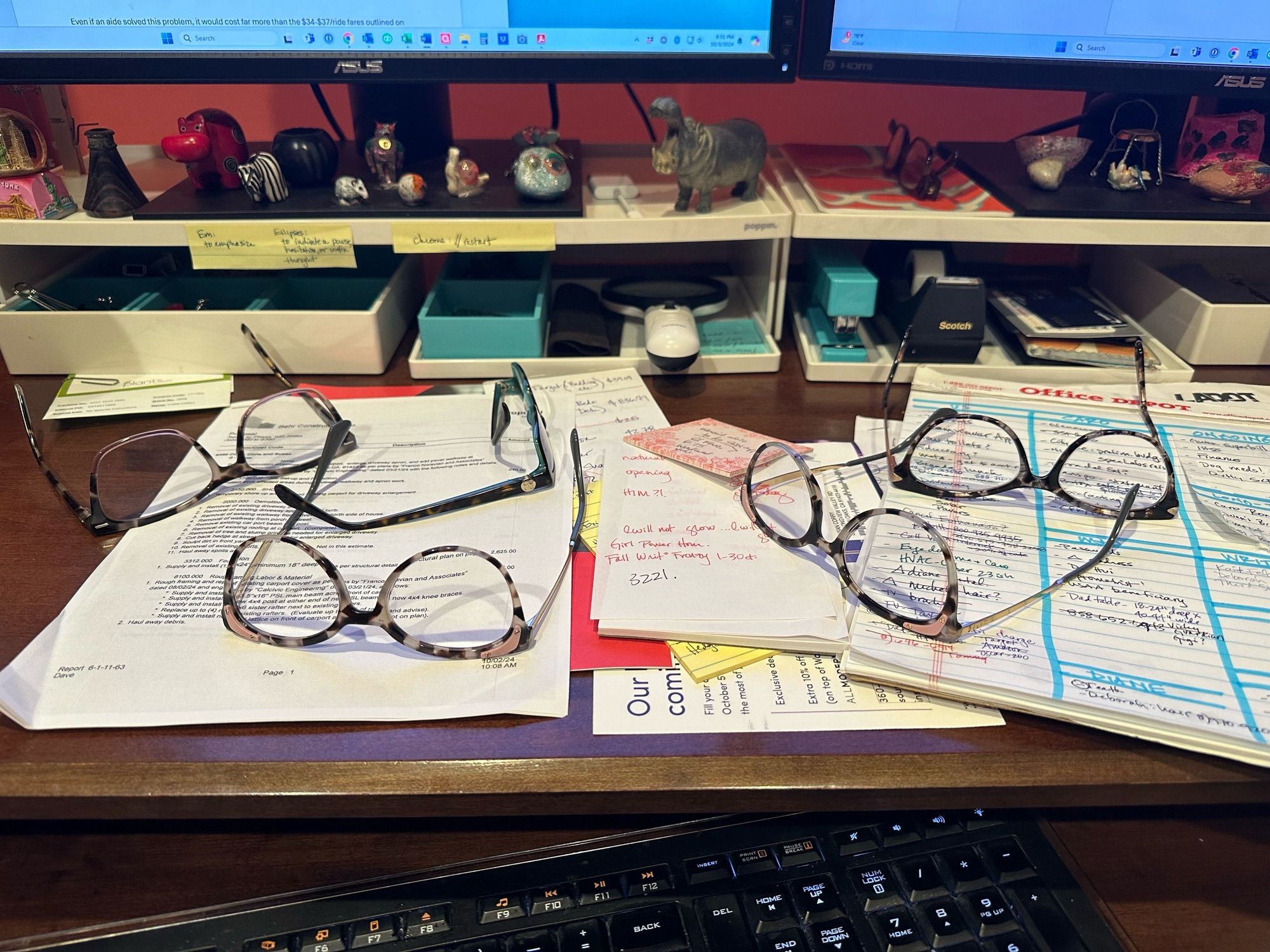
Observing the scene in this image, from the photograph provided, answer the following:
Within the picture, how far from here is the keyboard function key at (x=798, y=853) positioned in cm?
46

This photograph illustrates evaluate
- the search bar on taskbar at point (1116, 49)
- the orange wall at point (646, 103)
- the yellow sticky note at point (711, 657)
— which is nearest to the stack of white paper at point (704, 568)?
the yellow sticky note at point (711, 657)

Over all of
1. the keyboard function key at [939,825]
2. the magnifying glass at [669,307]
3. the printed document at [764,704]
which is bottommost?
the keyboard function key at [939,825]

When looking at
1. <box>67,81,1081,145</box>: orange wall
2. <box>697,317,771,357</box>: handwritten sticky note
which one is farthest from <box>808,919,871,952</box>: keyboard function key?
<box>67,81,1081,145</box>: orange wall

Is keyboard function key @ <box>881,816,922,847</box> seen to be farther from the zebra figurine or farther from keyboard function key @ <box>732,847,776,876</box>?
the zebra figurine

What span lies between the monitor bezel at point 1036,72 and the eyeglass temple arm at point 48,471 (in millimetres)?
681

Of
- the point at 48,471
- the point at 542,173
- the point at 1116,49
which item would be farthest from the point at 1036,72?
the point at 48,471

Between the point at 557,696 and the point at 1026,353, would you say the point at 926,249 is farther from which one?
the point at 557,696

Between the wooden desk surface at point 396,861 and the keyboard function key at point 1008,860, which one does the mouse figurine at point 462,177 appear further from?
the keyboard function key at point 1008,860

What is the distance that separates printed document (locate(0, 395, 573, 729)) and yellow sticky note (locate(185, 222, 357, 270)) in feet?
0.62

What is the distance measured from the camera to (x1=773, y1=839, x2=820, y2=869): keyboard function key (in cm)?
46

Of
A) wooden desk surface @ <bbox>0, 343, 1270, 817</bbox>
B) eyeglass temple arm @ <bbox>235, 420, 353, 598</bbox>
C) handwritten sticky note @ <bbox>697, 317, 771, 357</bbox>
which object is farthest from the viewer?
handwritten sticky note @ <bbox>697, 317, 771, 357</bbox>

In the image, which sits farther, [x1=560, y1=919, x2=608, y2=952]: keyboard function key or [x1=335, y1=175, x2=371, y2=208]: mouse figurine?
[x1=335, y1=175, x2=371, y2=208]: mouse figurine

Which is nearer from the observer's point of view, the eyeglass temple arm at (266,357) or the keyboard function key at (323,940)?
the keyboard function key at (323,940)

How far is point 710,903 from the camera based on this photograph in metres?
0.44
